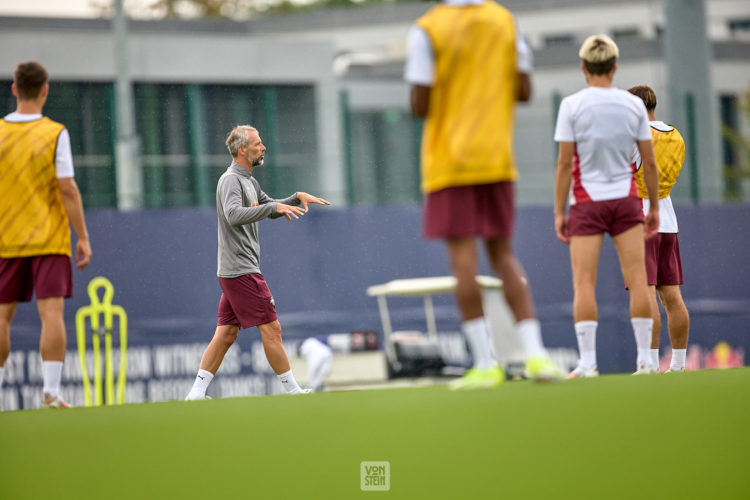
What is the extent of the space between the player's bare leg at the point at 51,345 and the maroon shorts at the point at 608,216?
114 inches

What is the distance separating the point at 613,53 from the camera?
19.1 ft

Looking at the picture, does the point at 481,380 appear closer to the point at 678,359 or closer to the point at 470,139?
the point at 470,139

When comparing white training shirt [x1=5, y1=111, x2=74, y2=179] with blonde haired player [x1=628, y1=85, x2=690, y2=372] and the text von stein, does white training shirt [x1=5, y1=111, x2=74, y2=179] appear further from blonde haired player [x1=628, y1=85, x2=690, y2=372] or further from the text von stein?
blonde haired player [x1=628, y1=85, x2=690, y2=372]

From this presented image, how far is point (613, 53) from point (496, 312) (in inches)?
399

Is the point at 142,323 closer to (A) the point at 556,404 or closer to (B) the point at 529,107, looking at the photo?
(B) the point at 529,107

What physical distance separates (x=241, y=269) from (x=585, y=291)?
2194 millimetres

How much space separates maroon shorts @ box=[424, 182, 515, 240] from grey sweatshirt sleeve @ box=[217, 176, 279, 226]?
1.78 metres

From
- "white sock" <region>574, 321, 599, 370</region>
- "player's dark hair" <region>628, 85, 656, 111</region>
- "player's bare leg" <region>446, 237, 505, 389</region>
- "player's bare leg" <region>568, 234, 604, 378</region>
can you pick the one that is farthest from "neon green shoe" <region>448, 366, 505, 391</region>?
"player's dark hair" <region>628, 85, 656, 111</region>

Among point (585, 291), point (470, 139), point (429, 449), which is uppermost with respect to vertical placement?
point (470, 139)

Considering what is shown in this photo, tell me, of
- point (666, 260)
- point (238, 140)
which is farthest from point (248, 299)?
point (666, 260)

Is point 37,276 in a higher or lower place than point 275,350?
higher

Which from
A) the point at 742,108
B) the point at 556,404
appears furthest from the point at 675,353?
the point at 742,108

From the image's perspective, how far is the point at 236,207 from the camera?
21.9 ft

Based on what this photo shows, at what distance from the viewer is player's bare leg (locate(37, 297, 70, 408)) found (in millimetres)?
5949
